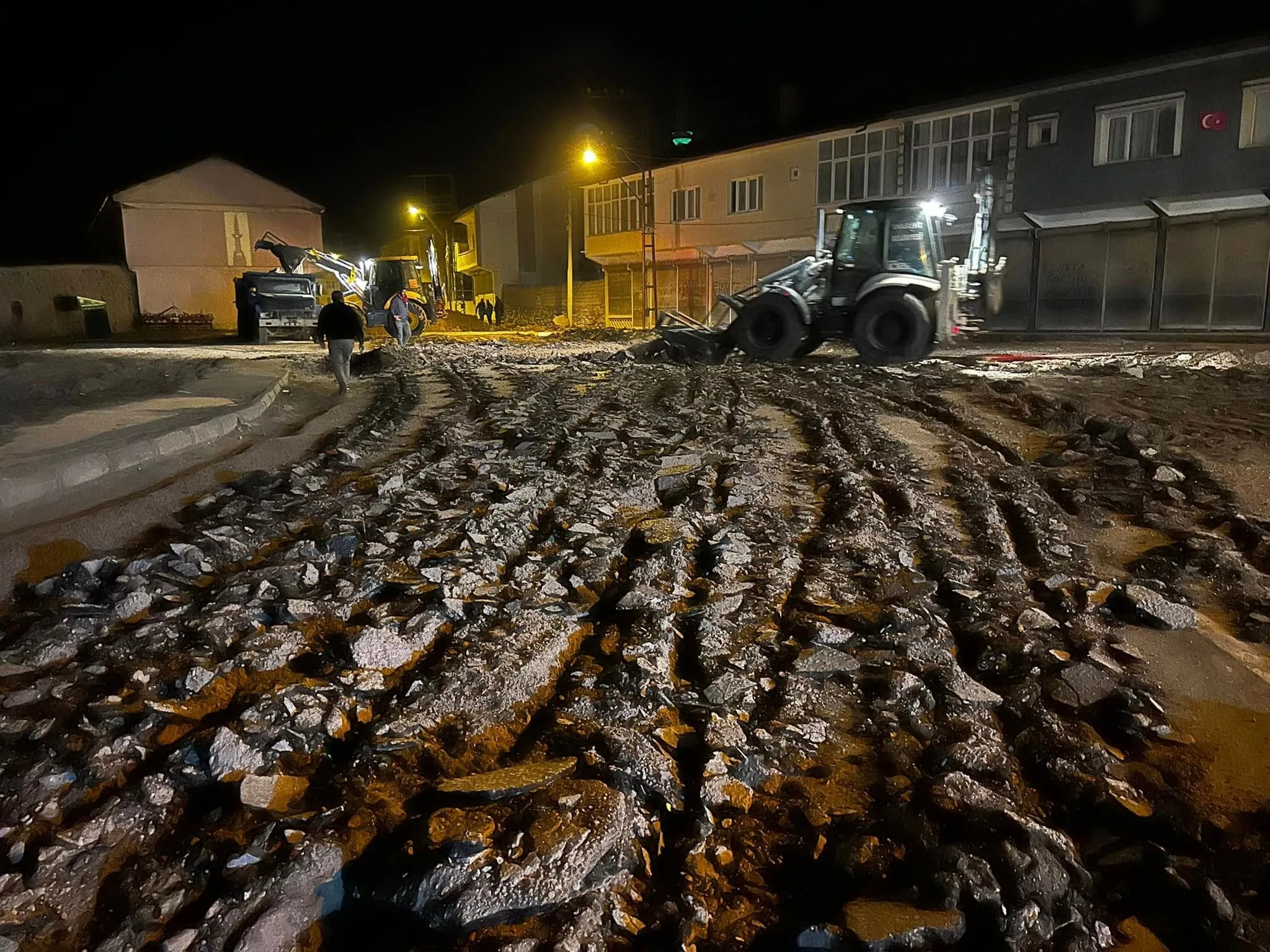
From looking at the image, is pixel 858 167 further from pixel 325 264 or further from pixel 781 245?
pixel 325 264

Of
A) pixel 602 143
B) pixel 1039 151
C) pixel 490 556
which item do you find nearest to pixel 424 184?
pixel 602 143

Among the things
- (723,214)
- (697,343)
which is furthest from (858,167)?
(697,343)

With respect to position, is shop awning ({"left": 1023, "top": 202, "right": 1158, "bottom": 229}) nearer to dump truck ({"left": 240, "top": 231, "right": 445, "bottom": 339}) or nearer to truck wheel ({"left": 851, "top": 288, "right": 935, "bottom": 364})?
truck wheel ({"left": 851, "top": 288, "right": 935, "bottom": 364})

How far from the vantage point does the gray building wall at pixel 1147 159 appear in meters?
17.8

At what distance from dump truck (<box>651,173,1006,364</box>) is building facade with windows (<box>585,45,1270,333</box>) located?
19.3 feet

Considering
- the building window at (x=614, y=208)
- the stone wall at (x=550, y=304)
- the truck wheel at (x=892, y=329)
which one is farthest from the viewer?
the stone wall at (x=550, y=304)

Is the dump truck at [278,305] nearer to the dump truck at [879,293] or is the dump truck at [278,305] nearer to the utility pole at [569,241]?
the utility pole at [569,241]

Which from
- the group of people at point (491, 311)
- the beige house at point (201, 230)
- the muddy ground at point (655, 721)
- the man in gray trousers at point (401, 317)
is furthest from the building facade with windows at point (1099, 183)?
the beige house at point (201, 230)

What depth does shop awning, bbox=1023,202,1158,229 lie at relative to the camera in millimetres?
19641

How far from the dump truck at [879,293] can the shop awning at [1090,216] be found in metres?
7.07

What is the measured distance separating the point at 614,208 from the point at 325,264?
1369cm

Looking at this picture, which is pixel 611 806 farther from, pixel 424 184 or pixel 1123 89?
pixel 424 184

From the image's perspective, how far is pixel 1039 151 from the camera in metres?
21.2

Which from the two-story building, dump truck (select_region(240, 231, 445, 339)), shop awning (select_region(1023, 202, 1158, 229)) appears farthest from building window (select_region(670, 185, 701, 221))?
the two-story building
